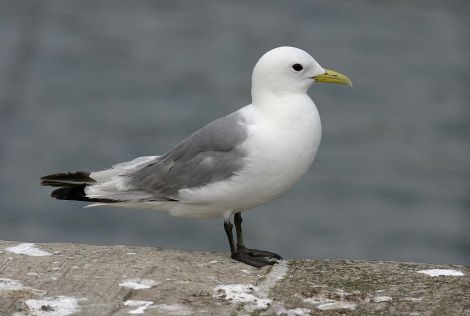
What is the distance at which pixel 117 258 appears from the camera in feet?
21.2

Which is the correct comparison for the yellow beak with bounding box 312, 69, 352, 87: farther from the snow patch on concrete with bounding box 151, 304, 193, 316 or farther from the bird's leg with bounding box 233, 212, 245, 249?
the snow patch on concrete with bounding box 151, 304, 193, 316

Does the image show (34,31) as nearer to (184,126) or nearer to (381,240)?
(184,126)

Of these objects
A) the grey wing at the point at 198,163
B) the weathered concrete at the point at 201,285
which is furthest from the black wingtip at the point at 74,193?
the weathered concrete at the point at 201,285

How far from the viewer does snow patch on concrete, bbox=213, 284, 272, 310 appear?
577cm

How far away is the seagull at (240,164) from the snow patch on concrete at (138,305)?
1.11 metres

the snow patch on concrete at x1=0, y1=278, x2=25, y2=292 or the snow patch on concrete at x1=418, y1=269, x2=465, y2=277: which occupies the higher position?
the snow patch on concrete at x1=418, y1=269, x2=465, y2=277

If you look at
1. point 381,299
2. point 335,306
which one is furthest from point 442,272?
point 335,306

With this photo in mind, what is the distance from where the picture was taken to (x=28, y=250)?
6.59 metres

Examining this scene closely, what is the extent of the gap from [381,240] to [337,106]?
3617 millimetres

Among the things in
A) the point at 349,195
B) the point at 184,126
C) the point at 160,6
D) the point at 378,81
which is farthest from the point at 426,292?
the point at 160,6

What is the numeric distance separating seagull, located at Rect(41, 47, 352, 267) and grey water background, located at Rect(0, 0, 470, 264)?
7354mm

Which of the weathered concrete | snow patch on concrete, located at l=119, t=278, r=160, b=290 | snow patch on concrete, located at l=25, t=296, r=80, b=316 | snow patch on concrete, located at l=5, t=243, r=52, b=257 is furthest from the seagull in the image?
snow patch on concrete, located at l=25, t=296, r=80, b=316

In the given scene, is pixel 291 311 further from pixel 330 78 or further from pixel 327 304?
pixel 330 78

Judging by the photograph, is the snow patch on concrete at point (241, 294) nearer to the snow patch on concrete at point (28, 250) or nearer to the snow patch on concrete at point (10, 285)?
the snow patch on concrete at point (10, 285)
